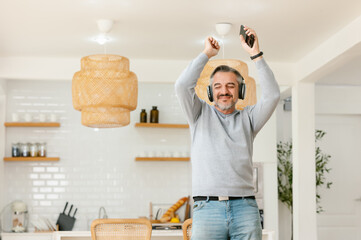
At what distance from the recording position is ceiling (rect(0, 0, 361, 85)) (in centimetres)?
418

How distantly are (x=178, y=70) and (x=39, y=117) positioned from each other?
6.66 feet

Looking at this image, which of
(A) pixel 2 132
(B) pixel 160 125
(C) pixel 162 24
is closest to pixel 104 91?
(C) pixel 162 24

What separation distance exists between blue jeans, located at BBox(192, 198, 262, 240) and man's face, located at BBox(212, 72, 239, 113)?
392mm

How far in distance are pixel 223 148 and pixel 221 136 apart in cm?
5

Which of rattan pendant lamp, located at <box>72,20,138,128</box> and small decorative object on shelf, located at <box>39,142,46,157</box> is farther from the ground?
rattan pendant lamp, located at <box>72,20,138,128</box>

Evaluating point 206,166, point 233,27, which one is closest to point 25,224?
point 233,27

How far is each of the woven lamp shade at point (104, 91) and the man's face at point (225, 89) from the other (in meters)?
2.08

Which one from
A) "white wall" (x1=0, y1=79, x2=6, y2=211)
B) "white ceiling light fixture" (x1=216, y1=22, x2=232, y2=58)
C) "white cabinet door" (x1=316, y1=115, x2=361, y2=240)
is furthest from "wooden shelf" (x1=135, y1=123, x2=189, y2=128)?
"white ceiling light fixture" (x1=216, y1=22, x2=232, y2=58)

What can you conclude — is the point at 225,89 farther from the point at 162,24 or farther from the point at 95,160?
the point at 95,160

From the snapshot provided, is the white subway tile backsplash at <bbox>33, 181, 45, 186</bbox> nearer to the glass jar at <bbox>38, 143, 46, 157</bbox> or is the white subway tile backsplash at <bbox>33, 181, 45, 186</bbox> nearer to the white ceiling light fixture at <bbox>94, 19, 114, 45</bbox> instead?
the glass jar at <bbox>38, 143, 46, 157</bbox>

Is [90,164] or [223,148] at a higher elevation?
[223,148]

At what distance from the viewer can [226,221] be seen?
207cm

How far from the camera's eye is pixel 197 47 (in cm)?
550

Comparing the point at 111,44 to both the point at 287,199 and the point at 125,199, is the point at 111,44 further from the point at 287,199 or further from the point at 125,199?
the point at 287,199
